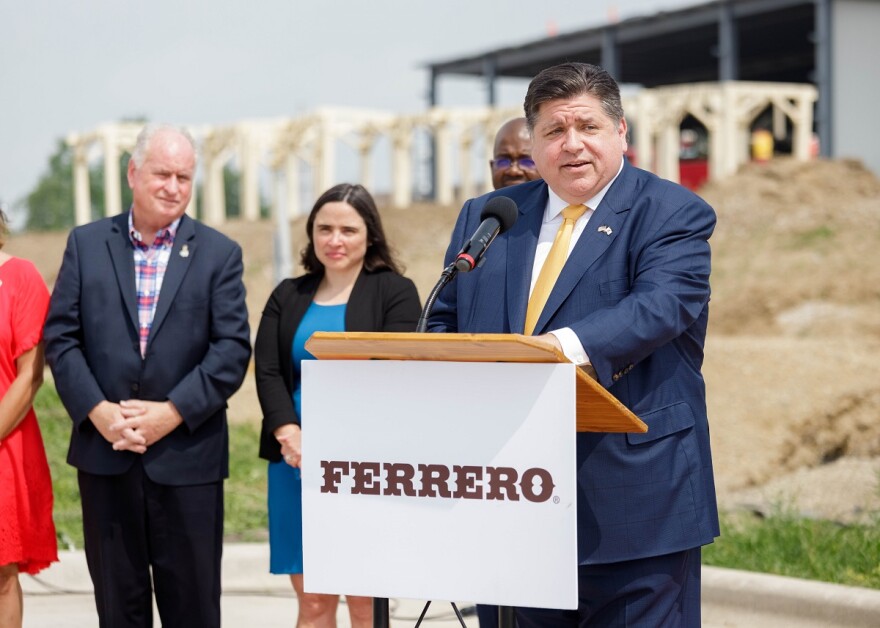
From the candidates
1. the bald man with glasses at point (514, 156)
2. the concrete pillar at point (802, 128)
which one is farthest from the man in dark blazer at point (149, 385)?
the concrete pillar at point (802, 128)

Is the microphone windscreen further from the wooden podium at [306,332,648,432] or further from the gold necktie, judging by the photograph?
the wooden podium at [306,332,648,432]

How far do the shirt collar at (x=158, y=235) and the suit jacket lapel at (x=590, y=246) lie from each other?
2.07 meters

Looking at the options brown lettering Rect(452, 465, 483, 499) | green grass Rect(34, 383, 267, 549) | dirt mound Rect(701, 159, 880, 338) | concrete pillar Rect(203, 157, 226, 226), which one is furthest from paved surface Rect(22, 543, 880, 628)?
concrete pillar Rect(203, 157, 226, 226)

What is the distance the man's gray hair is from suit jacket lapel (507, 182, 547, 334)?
180cm

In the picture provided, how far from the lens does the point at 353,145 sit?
31.6m

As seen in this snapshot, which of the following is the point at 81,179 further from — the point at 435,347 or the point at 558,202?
the point at 435,347

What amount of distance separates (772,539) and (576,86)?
162 inches

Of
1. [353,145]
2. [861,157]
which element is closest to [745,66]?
[861,157]

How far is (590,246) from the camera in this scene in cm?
348

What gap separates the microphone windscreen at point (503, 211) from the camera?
3.50m

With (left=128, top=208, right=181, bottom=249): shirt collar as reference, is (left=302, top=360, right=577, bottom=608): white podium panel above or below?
below

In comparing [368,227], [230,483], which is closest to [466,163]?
[230,483]

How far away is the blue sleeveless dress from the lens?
5.16 meters

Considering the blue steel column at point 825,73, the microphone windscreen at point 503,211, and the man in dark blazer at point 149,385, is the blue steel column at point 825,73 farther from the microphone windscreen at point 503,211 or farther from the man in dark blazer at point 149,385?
the microphone windscreen at point 503,211
